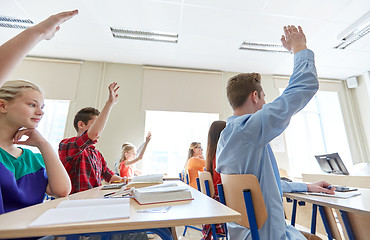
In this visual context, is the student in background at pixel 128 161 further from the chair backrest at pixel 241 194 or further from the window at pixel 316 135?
the window at pixel 316 135

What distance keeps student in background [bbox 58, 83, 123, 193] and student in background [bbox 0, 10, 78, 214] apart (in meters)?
0.38

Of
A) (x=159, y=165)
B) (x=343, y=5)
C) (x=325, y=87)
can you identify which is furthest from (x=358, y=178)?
(x=325, y=87)

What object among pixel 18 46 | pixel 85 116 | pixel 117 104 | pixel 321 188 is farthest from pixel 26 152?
pixel 117 104

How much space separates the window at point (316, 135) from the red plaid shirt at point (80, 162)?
4270 mm

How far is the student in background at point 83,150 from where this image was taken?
1.33 meters

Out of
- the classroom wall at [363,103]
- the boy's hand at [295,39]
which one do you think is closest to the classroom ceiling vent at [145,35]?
the boy's hand at [295,39]

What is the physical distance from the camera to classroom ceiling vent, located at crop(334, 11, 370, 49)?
292 centimetres

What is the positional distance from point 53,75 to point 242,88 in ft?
13.9

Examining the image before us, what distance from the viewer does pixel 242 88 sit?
118cm

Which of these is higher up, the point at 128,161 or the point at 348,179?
the point at 128,161

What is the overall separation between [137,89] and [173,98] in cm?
81

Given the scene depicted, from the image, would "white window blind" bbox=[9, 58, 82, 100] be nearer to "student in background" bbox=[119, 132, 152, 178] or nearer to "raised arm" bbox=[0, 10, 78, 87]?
"student in background" bbox=[119, 132, 152, 178]

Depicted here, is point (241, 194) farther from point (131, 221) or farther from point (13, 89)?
point (13, 89)

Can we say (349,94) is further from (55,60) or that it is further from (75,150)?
(55,60)
